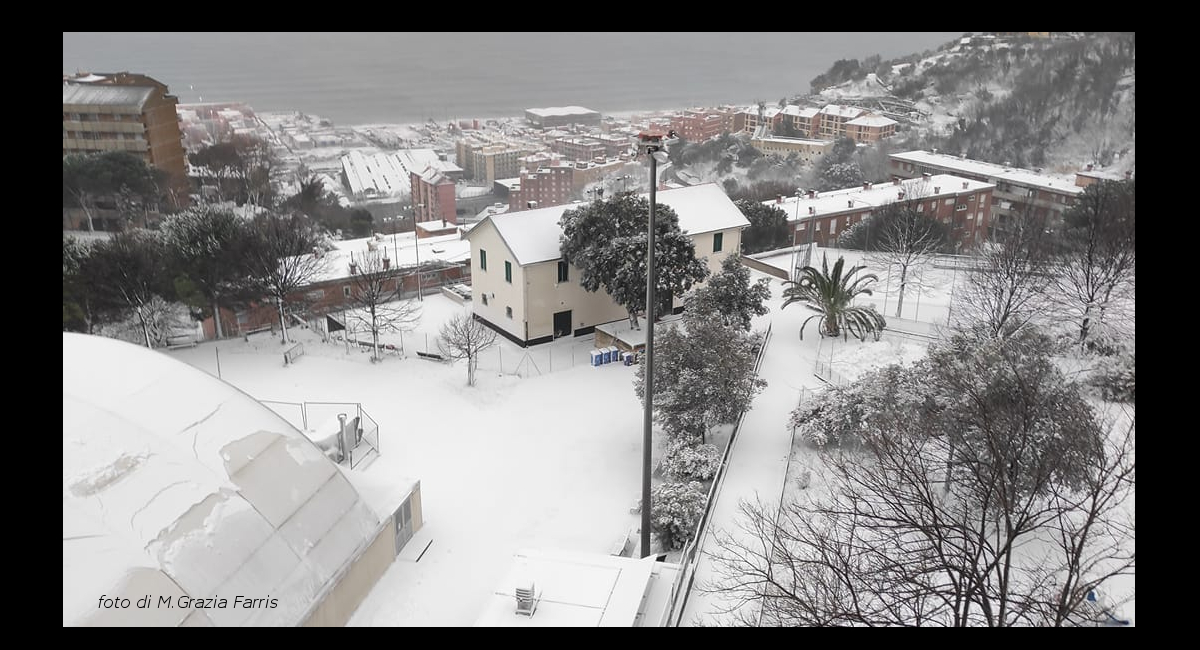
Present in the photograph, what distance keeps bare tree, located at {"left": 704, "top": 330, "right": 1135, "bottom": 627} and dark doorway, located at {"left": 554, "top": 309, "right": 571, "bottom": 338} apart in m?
9.63

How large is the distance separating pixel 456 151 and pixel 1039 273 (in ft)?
207

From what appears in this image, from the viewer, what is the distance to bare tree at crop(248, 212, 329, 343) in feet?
72.6

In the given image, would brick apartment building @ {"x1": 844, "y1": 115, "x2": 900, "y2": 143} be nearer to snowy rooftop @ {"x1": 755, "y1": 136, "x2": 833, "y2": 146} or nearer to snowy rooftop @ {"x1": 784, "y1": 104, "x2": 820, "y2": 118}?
snowy rooftop @ {"x1": 755, "y1": 136, "x2": 833, "y2": 146}

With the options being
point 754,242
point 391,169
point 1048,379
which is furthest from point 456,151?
point 1048,379

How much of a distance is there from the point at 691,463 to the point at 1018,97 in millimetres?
61425

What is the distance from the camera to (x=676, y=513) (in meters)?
13.3

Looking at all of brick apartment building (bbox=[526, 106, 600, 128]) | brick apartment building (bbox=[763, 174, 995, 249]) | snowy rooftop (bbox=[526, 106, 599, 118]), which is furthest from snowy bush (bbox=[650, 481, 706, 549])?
snowy rooftop (bbox=[526, 106, 599, 118])

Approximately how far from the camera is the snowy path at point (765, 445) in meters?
11.4

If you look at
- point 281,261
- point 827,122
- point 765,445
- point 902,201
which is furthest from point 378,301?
point 827,122

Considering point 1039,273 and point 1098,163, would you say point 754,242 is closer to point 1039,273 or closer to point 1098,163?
point 1039,273

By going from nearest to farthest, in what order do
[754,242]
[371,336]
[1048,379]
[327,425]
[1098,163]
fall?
[1048,379] → [327,425] → [371,336] → [754,242] → [1098,163]

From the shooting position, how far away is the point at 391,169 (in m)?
71.6

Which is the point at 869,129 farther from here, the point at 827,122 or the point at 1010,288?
the point at 1010,288

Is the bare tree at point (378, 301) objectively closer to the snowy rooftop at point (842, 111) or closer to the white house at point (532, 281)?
the white house at point (532, 281)
